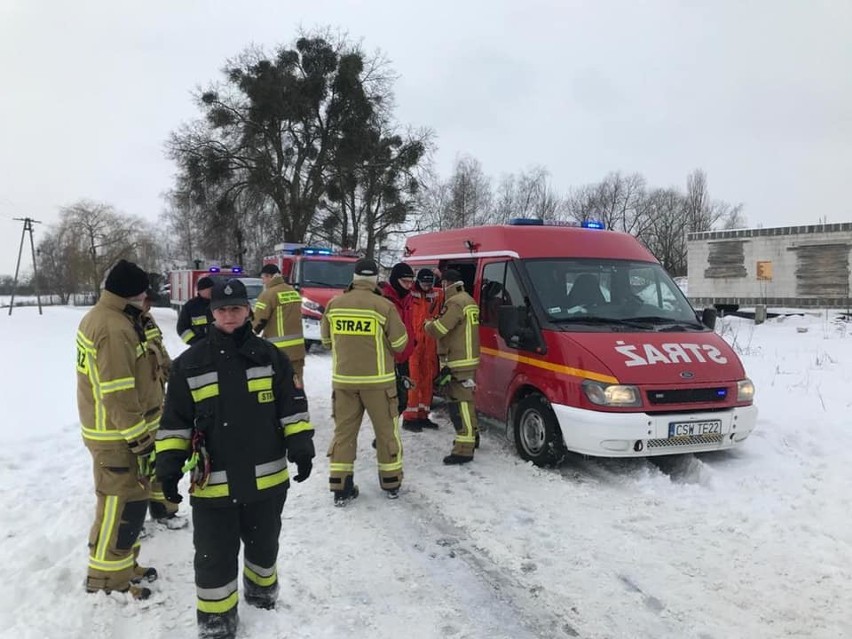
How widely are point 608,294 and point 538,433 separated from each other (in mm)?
1628

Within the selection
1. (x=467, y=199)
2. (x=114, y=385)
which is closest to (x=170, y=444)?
(x=114, y=385)

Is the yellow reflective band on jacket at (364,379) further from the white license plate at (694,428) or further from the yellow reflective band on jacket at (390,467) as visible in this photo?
the white license plate at (694,428)

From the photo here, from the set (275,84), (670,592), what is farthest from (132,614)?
(275,84)

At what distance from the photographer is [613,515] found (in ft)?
15.0

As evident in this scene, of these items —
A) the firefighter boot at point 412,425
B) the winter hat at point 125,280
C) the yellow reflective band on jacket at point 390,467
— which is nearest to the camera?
the winter hat at point 125,280

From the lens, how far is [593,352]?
16.9ft

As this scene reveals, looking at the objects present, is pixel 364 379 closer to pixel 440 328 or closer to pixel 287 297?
pixel 440 328

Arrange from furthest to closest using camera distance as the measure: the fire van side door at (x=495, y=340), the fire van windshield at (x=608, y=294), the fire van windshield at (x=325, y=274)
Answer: the fire van windshield at (x=325, y=274)
the fire van side door at (x=495, y=340)
the fire van windshield at (x=608, y=294)

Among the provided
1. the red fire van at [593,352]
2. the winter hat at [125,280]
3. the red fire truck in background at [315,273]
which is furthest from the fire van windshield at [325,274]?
the winter hat at [125,280]

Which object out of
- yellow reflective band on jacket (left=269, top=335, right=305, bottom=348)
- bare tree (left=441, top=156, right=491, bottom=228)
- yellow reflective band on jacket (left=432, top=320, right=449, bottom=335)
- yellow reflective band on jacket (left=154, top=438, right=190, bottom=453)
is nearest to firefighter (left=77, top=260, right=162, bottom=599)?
yellow reflective band on jacket (left=154, top=438, right=190, bottom=453)

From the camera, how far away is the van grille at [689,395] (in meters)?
5.05

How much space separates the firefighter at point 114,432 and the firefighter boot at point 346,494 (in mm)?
1655

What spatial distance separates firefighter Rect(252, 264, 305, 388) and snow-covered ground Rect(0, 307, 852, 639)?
1.61 meters

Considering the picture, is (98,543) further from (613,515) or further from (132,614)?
(613,515)
